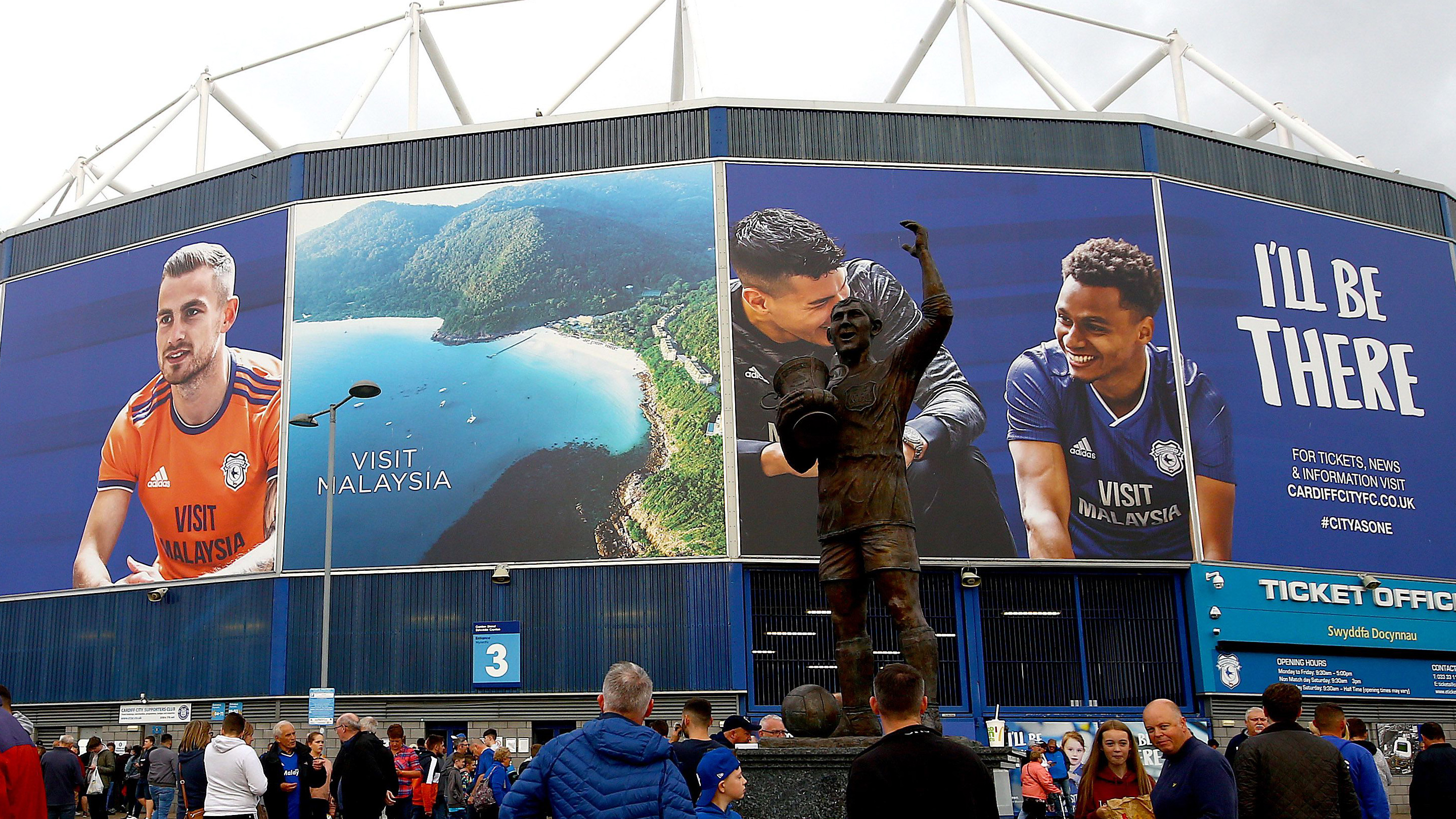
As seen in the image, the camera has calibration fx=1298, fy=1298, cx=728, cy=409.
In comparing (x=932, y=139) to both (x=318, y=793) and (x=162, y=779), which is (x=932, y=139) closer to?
(x=162, y=779)

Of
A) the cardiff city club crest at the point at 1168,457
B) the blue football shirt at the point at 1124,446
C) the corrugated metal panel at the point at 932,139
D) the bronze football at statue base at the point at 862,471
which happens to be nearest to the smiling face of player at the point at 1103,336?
the blue football shirt at the point at 1124,446

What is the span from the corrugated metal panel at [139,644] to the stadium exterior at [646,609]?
0.17 feet

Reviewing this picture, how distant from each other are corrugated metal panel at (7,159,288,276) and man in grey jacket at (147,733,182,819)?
688 inches

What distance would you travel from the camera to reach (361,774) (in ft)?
40.0

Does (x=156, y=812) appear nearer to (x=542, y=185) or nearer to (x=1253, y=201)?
(x=542, y=185)

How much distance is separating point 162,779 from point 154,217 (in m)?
20.3

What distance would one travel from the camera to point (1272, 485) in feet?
100

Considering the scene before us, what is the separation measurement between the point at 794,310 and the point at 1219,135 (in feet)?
41.0

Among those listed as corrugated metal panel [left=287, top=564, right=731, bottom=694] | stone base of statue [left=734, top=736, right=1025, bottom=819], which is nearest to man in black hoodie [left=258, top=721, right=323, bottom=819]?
stone base of statue [left=734, top=736, right=1025, bottom=819]

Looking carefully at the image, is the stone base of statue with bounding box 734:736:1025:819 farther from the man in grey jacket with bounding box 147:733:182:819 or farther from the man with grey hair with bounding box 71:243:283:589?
the man with grey hair with bounding box 71:243:283:589

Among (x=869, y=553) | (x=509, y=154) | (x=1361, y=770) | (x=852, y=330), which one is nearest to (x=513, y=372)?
(x=509, y=154)

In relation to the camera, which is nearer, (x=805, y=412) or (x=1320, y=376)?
(x=805, y=412)

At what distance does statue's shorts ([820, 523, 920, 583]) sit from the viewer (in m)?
9.23

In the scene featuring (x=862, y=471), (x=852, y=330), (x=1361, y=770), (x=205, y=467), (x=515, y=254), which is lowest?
(x=1361, y=770)
